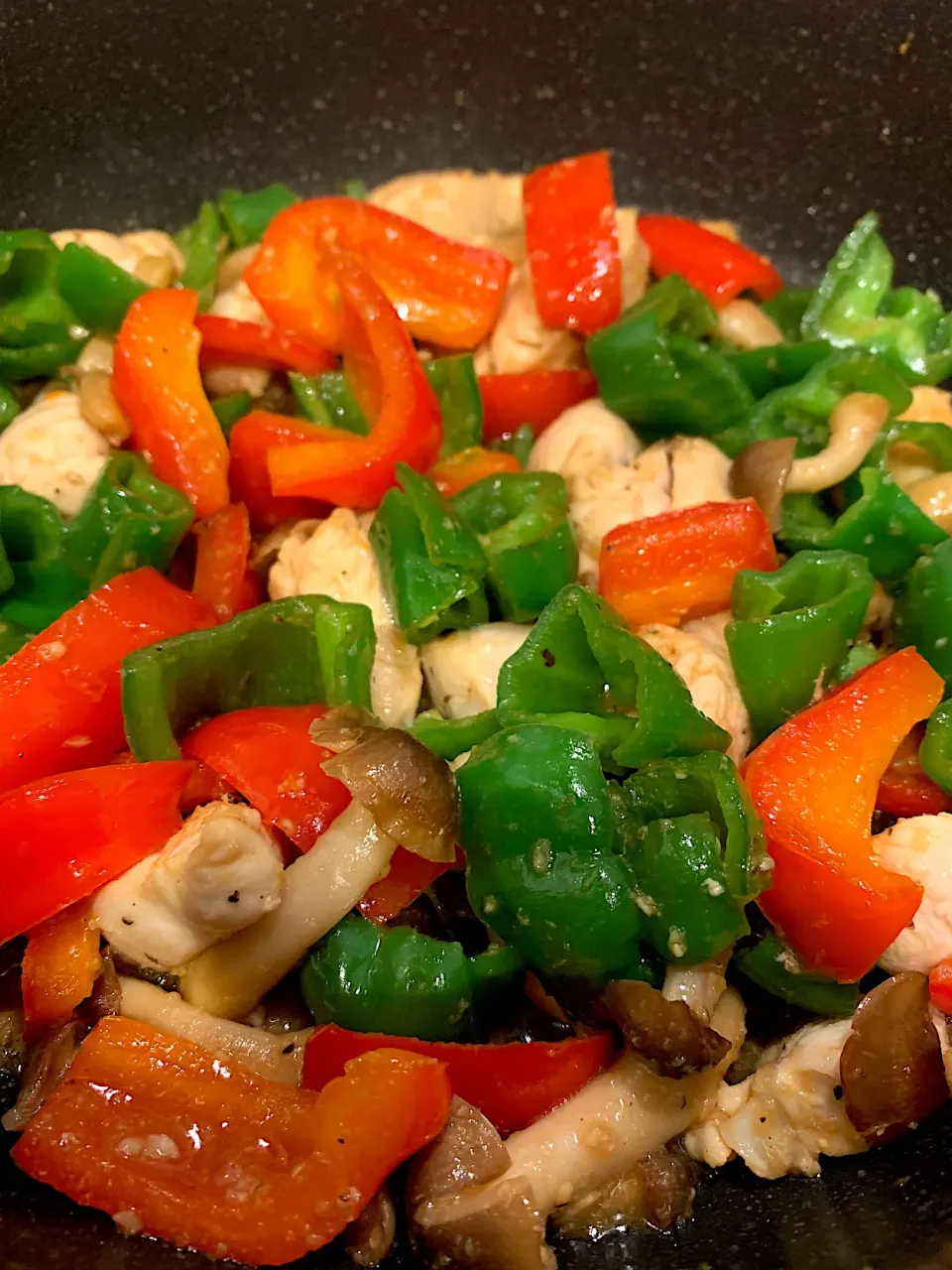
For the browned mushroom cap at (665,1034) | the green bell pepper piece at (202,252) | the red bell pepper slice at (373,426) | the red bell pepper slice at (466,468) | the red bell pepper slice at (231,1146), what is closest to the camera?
the red bell pepper slice at (231,1146)

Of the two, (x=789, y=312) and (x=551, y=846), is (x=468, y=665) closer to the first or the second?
(x=551, y=846)

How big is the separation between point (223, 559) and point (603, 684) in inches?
30.6

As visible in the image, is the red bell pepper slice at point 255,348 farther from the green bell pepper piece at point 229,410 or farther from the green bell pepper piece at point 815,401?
the green bell pepper piece at point 815,401

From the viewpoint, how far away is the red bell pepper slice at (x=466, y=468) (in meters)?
2.07

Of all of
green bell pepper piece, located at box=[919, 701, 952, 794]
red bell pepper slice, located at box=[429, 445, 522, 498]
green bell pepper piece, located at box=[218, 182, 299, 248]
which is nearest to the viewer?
green bell pepper piece, located at box=[919, 701, 952, 794]

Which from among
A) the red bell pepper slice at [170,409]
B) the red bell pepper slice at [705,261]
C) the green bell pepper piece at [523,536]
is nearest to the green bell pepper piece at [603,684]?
the green bell pepper piece at [523,536]

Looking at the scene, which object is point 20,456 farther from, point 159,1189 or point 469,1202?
point 469,1202

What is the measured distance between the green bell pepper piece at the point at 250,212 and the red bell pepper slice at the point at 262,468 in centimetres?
59

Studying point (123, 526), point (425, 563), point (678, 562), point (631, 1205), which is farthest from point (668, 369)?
point (631, 1205)

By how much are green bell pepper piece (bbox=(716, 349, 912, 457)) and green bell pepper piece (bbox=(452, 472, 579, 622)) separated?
17.5 inches

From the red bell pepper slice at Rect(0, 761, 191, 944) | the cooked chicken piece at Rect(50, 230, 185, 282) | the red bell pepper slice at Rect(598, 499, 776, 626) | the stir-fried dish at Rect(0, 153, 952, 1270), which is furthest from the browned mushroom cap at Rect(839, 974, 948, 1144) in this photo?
the cooked chicken piece at Rect(50, 230, 185, 282)

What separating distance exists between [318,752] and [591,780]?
44 centimetres

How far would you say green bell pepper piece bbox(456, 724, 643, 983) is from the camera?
4.82 feet

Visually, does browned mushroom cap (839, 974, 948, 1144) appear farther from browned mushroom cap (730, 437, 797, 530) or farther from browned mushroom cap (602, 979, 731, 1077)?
browned mushroom cap (730, 437, 797, 530)
